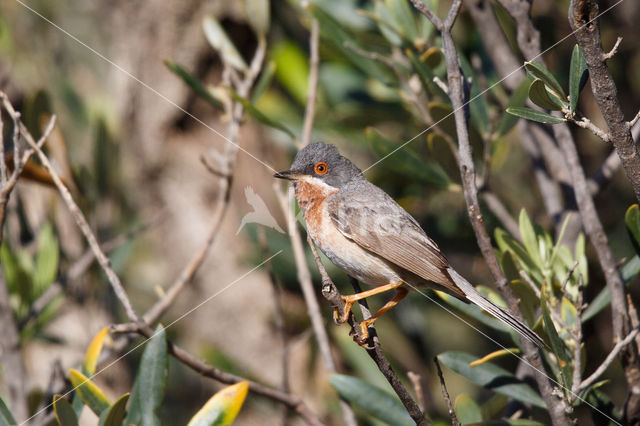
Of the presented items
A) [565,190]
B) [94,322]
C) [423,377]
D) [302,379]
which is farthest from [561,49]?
[94,322]

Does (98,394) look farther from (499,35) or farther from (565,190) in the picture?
(499,35)

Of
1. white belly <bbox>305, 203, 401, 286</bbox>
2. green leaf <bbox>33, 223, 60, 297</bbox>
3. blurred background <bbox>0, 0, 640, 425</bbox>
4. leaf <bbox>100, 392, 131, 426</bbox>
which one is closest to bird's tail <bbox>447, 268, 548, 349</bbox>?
white belly <bbox>305, 203, 401, 286</bbox>

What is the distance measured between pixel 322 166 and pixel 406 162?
429mm

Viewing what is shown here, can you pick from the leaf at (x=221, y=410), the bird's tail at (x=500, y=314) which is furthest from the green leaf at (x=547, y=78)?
the leaf at (x=221, y=410)

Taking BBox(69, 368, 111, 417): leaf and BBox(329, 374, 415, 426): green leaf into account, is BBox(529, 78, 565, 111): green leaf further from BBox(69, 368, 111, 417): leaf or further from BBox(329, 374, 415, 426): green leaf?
BBox(69, 368, 111, 417): leaf

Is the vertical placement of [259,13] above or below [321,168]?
above

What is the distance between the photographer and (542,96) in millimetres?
2000

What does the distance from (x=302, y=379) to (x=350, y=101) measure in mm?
1971

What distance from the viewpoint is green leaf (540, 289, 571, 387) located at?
6.91 ft

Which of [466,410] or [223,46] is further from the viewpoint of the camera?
[223,46]

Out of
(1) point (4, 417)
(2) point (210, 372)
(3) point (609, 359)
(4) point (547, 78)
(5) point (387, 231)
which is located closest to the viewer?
(4) point (547, 78)

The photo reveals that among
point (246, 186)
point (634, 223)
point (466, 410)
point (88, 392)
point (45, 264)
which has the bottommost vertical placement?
point (466, 410)

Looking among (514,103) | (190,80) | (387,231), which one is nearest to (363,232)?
(387,231)

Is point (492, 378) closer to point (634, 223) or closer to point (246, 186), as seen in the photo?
point (634, 223)
